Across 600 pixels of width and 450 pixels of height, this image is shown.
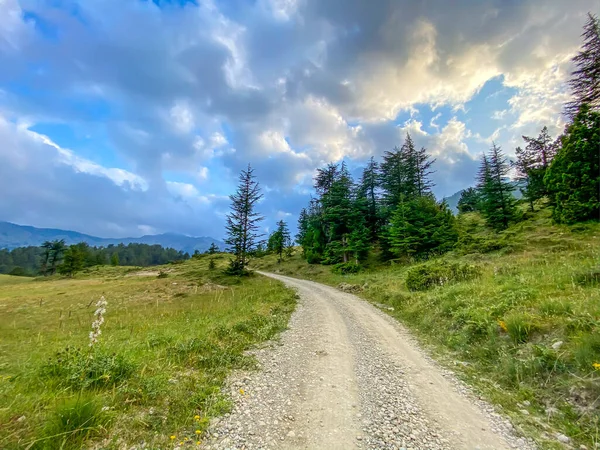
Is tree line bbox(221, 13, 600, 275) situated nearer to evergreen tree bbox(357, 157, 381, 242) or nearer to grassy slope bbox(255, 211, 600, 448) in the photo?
evergreen tree bbox(357, 157, 381, 242)

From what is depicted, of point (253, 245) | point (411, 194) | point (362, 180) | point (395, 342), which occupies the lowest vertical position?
point (395, 342)

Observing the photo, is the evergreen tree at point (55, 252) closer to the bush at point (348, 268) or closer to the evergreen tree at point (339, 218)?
the evergreen tree at point (339, 218)

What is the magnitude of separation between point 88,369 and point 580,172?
3507cm

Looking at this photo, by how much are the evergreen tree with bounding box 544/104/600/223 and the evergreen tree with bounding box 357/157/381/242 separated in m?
21.7

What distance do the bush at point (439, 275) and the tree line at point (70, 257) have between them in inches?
3115

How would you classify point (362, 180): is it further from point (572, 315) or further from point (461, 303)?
point (572, 315)

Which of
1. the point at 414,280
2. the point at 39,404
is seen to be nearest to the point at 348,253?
the point at 414,280

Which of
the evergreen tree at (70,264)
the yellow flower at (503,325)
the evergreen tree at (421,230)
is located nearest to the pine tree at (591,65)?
the evergreen tree at (421,230)

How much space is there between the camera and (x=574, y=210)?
74.5ft

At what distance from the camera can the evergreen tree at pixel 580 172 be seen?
21.8 meters

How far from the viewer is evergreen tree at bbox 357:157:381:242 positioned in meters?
43.3

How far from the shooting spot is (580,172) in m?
22.8

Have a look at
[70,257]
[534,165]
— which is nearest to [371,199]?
[534,165]

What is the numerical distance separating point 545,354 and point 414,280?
10.9 m
